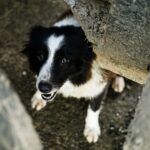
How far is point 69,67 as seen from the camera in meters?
3.04

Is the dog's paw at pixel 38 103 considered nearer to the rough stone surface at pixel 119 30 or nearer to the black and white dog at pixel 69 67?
the black and white dog at pixel 69 67

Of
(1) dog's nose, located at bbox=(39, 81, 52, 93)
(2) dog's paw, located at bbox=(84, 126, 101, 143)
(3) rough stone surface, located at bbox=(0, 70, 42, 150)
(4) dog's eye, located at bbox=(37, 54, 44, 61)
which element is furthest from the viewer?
(2) dog's paw, located at bbox=(84, 126, 101, 143)

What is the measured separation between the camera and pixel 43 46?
3010 millimetres

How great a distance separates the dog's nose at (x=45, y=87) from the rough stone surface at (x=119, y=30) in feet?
1.43

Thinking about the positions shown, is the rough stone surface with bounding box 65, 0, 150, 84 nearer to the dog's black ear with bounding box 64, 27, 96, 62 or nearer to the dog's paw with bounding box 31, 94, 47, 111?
the dog's black ear with bounding box 64, 27, 96, 62

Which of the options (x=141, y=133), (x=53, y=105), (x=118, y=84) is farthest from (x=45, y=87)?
(x=141, y=133)

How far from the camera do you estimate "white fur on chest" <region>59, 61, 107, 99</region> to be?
3.27 meters

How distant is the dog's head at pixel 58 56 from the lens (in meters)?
2.92

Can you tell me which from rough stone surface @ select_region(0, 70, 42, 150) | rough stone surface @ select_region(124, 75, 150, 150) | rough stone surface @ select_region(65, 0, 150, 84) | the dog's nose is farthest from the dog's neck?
rough stone surface @ select_region(0, 70, 42, 150)

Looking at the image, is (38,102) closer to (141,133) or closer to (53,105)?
(53,105)

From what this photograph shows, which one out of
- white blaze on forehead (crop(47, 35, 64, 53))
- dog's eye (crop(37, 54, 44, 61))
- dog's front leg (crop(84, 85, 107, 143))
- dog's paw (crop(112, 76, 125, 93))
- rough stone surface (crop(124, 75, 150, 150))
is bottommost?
dog's paw (crop(112, 76, 125, 93))

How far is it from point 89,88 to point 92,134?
0.37 metres

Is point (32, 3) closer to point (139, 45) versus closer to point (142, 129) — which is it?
point (139, 45)

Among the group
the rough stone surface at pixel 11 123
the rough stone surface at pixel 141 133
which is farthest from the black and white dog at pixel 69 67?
the rough stone surface at pixel 11 123
